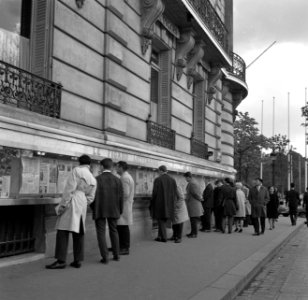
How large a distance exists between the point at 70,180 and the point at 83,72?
3.38 metres

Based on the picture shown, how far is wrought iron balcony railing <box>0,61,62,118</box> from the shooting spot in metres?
7.77

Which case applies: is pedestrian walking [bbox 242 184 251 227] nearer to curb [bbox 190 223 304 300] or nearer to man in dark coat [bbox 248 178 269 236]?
man in dark coat [bbox 248 178 269 236]

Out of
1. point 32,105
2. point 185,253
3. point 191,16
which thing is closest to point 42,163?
point 32,105

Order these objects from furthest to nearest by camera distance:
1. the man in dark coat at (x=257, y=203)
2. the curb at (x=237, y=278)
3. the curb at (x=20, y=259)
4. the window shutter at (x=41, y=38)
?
the man in dark coat at (x=257, y=203)
the window shutter at (x=41, y=38)
the curb at (x=20, y=259)
the curb at (x=237, y=278)

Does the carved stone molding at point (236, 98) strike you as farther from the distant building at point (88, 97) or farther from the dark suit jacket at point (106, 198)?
the dark suit jacket at point (106, 198)

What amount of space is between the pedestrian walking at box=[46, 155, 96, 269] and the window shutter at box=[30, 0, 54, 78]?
2436 mm

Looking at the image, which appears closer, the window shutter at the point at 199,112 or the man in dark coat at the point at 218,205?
the man in dark coat at the point at 218,205

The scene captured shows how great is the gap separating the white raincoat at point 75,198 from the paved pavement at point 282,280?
259 cm

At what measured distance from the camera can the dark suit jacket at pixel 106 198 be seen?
7.93m

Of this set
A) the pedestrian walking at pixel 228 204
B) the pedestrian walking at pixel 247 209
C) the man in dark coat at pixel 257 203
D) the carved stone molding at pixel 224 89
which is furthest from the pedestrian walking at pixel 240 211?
the carved stone molding at pixel 224 89

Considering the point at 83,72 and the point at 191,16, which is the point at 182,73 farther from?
the point at 83,72

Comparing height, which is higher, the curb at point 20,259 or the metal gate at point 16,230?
the metal gate at point 16,230

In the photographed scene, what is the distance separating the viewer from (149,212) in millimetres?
12172

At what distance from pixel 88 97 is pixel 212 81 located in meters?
10.4
